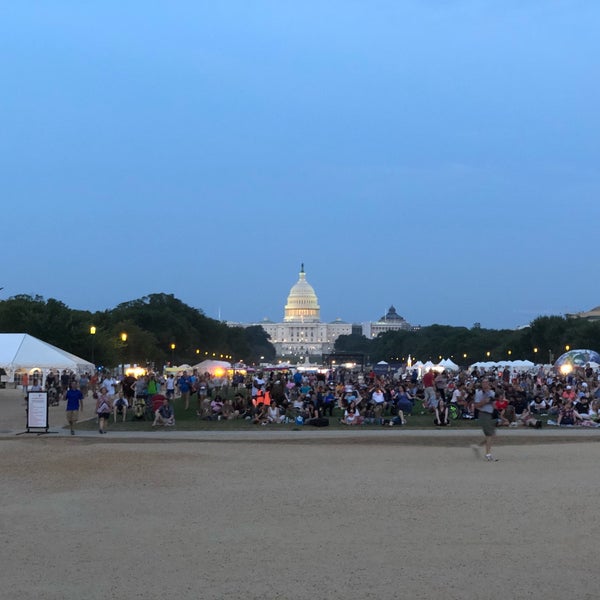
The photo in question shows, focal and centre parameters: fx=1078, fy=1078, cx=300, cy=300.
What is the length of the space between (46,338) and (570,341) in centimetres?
5878

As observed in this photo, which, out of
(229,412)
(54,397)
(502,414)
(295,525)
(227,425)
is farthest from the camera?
(54,397)

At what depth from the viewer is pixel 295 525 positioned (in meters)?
12.8

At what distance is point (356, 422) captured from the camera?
3088 cm

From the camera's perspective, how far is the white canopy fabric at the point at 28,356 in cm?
4747

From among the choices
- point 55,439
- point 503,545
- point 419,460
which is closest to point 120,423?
point 55,439

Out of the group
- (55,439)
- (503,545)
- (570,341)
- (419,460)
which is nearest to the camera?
(503,545)

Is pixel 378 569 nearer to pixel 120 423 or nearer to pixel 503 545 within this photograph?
pixel 503 545

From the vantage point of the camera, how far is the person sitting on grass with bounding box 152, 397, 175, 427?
29609mm

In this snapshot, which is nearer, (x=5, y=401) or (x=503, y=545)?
(x=503, y=545)

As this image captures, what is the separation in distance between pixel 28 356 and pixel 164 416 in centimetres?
2003

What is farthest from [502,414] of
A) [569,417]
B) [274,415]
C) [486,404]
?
[486,404]

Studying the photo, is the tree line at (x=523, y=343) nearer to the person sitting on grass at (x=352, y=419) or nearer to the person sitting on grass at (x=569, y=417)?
the person sitting on grass at (x=569, y=417)

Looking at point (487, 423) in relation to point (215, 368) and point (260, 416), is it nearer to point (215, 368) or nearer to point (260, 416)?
point (260, 416)

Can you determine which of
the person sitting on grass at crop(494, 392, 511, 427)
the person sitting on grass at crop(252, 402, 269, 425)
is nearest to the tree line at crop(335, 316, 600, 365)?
the person sitting on grass at crop(494, 392, 511, 427)
